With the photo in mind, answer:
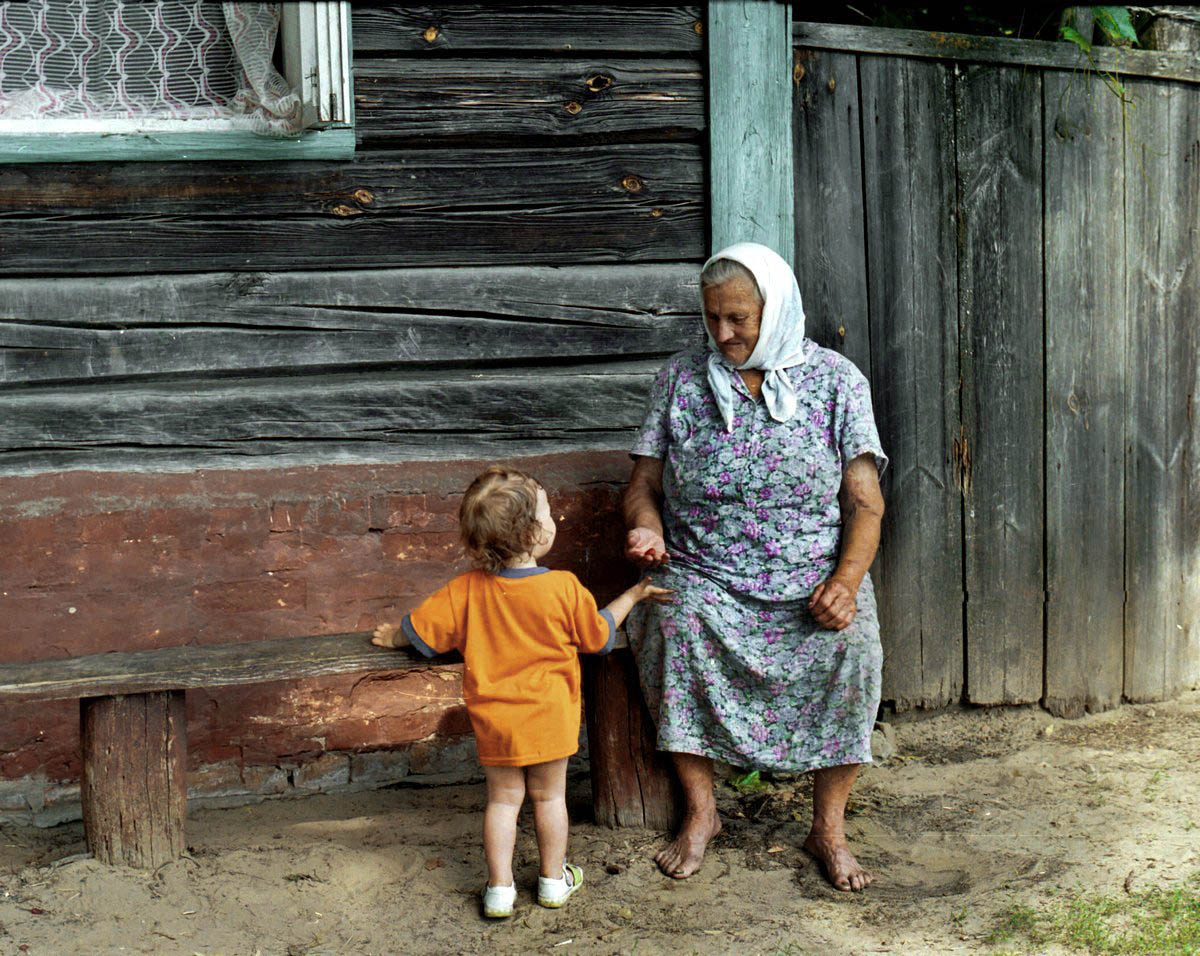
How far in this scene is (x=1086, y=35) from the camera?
13.6 ft

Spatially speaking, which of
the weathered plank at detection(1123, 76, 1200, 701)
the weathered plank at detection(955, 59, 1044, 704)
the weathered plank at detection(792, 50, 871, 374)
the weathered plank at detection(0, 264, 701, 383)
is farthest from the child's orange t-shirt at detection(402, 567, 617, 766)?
the weathered plank at detection(1123, 76, 1200, 701)

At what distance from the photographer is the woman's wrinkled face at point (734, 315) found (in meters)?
3.32

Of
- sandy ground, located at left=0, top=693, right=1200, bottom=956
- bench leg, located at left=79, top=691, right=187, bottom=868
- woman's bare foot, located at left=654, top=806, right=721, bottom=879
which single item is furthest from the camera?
woman's bare foot, located at left=654, top=806, right=721, bottom=879

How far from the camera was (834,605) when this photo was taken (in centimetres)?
328

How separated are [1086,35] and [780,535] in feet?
6.68

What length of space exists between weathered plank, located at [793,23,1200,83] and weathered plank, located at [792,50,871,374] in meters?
0.06

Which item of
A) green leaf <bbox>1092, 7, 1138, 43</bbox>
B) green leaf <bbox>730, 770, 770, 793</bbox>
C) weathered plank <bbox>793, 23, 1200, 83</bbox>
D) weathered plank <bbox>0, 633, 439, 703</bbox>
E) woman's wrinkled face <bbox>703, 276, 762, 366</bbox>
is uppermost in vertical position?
green leaf <bbox>1092, 7, 1138, 43</bbox>

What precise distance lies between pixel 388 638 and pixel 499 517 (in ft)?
1.78

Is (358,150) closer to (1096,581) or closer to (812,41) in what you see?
(812,41)

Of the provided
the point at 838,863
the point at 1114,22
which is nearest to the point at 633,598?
the point at 838,863

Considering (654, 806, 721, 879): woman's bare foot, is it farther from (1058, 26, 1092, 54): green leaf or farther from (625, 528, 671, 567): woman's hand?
(1058, 26, 1092, 54): green leaf

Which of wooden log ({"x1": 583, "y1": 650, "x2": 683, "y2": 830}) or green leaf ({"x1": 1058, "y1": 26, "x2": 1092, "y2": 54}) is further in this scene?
green leaf ({"x1": 1058, "y1": 26, "x2": 1092, "y2": 54})

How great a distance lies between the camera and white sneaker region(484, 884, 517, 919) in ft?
10.2

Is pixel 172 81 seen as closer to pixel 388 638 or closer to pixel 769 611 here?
pixel 388 638
